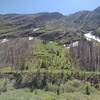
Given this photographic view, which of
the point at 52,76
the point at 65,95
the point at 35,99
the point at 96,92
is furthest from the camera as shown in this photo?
the point at 52,76

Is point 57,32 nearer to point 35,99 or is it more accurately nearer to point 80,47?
point 80,47

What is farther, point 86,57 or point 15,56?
point 15,56

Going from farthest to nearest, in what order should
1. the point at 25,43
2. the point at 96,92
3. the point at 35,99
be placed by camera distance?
the point at 25,43, the point at 96,92, the point at 35,99

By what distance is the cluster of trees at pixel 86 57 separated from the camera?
9569 centimetres

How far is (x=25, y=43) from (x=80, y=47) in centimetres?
2805

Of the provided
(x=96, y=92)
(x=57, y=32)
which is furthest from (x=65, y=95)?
(x=57, y=32)

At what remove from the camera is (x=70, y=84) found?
65.6m

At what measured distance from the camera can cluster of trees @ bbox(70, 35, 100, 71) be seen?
9569 centimetres

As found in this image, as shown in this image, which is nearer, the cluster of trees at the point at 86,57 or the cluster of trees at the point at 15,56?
the cluster of trees at the point at 86,57

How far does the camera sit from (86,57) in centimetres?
10569

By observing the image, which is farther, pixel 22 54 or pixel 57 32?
pixel 57 32

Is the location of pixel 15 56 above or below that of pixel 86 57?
above

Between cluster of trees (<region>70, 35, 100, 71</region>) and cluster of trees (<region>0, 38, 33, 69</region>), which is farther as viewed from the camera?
cluster of trees (<region>0, 38, 33, 69</region>)

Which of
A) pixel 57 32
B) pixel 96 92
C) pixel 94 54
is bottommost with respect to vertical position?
pixel 96 92
